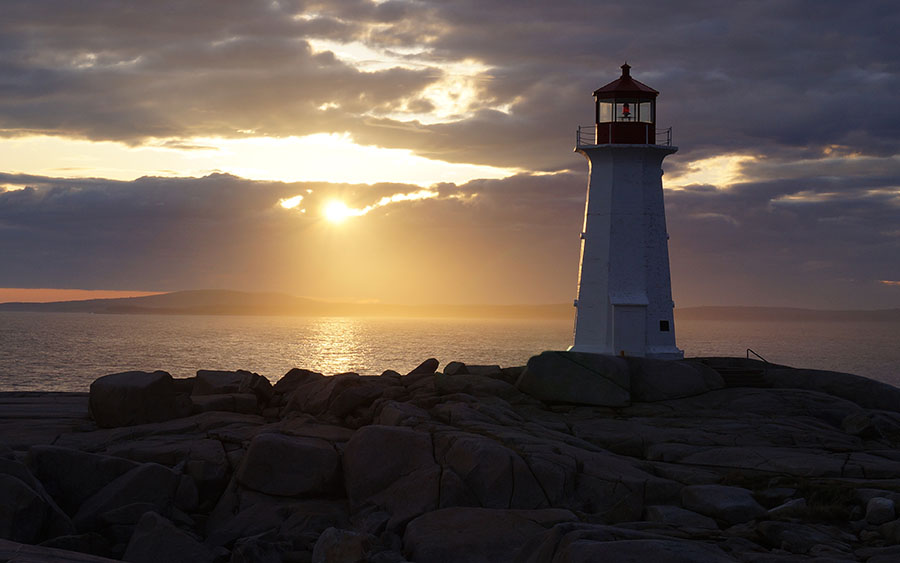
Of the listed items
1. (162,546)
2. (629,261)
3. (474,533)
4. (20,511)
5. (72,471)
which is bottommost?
(162,546)

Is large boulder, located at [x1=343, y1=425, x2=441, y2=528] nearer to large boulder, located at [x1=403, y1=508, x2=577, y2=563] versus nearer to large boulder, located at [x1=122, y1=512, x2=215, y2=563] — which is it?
large boulder, located at [x1=403, y1=508, x2=577, y2=563]

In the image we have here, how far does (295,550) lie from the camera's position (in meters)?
12.6

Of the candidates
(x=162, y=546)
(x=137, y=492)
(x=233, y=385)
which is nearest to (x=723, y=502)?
(x=162, y=546)

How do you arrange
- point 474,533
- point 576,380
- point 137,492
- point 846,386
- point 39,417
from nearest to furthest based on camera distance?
point 474,533 → point 137,492 → point 39,417 → point 576,380 → point 846,386

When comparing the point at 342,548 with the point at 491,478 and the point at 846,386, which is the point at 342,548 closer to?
the point at 491,478

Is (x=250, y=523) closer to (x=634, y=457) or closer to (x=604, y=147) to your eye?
(x=634, y=457)

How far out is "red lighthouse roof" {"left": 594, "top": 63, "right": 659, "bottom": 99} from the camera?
2944 centimetres

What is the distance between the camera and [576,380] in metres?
22.6

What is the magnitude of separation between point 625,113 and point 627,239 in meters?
4.63

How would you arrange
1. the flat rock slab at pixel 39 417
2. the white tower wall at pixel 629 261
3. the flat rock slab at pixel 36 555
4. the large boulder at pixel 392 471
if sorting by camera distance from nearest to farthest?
the flat rock slab at pixel 36 555 → the large boulder at pixel 392 471 → the flat rock slab at pixel 39 417 → the white tower wall at pixel 629 261

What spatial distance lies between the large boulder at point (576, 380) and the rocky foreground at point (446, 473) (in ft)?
0.17

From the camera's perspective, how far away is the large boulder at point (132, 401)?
19266 mm

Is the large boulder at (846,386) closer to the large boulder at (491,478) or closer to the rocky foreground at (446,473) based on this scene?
the rocky foreground at (446,473)

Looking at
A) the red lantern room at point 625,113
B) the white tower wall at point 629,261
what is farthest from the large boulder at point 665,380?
the red lantern room at point 625,113
